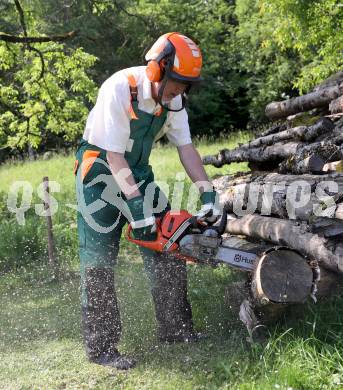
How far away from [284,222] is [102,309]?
157 centimetres

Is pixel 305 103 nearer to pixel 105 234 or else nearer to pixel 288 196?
pixel 288 196

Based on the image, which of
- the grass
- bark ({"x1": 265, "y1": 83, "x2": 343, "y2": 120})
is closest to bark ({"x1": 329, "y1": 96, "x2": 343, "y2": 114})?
bark ({"x1": 265, "y1": 83, "x2": 343, "y2": 120})

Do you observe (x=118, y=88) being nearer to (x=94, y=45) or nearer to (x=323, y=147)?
(x=323, y=147)

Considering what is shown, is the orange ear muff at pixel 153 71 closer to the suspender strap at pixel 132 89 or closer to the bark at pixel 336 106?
the suspender strap at pixel 132 89

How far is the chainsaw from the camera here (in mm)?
3699

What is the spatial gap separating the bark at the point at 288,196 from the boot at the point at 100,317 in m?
1.58

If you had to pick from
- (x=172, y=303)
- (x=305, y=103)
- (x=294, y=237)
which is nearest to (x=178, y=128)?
(x=294, y=237)

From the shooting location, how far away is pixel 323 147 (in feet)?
18.2

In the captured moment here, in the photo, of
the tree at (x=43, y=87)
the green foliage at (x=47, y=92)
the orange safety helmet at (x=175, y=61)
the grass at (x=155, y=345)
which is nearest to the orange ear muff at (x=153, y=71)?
the orange safety helmet at (x=175, y=61)

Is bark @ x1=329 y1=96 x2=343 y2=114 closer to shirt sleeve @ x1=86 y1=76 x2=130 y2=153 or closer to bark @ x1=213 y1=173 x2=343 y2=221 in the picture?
bark @ x1=213 y1=173 x2=343 y2=221

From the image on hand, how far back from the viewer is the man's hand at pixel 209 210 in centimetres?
384

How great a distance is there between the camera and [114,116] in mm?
3840

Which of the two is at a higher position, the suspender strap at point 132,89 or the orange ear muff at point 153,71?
the orange ear muff at point 153,71

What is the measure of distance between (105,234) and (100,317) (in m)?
0.61
